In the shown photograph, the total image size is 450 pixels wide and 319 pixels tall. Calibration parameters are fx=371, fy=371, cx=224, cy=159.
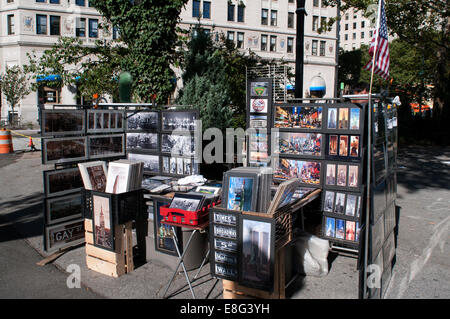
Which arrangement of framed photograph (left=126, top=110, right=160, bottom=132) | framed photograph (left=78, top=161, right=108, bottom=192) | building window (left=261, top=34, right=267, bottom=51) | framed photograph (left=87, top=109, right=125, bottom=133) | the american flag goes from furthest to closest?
building window (left=261, top=34, right=267, bottom=51), framed photograph (left=126, top=110, right=160, bottom=132), framed photograph (left=87, top=109, right=125, bottom=133), framed photograph (left=78, top=161, right=108, bottom=192), the american flag

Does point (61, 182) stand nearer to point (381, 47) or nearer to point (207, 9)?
point (381, 47)

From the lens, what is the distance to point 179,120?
22.1 ft

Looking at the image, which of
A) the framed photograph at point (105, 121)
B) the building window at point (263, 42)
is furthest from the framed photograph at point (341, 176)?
the building window at point (263, 42)

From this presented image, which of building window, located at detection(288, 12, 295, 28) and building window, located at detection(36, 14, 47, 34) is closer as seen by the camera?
building window, located at detection(36, 14, 47, 34)

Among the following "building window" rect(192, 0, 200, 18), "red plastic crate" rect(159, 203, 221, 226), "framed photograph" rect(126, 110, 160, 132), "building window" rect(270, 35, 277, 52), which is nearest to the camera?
"red plastic crate" rect(159, 203, 221, 226)

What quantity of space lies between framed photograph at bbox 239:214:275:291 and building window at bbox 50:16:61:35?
4360 cm

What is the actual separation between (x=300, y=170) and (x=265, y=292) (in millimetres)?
2488

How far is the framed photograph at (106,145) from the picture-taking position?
6.51 m

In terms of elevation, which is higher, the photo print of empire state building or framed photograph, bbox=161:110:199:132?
framed photograph, bbox=161:110:199:132

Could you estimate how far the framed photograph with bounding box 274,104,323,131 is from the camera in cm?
595

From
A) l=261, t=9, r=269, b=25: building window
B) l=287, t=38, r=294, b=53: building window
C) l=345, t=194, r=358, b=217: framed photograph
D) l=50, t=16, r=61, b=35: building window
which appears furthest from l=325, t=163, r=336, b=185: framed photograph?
l=287, t=38, r=294, b=53: building window

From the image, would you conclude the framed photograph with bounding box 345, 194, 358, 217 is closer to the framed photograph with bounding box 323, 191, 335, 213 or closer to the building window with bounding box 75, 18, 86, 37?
the framed photograph with bounding box 323, 191, 335, 213
